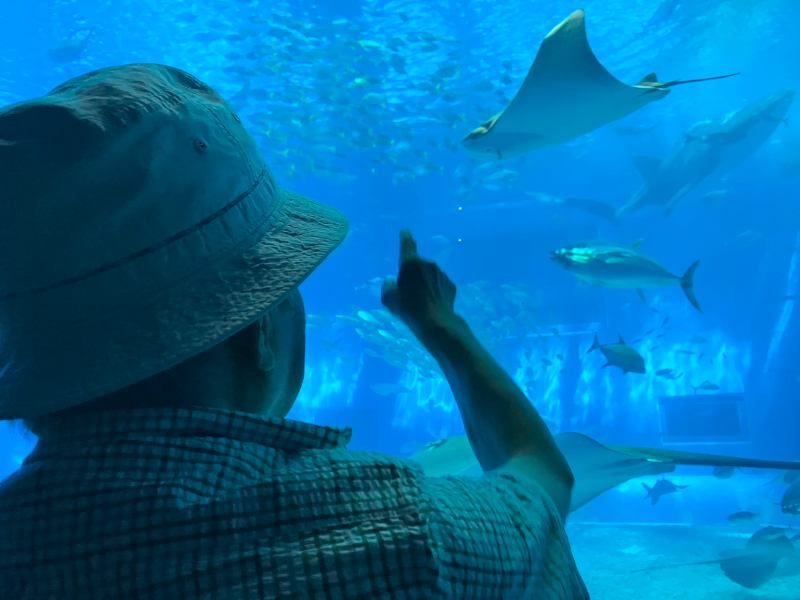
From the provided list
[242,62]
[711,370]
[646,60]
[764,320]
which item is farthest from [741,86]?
[242,62]

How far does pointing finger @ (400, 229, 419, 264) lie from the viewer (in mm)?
1092

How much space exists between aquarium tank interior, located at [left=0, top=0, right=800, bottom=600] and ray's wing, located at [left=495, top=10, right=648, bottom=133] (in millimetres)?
3347

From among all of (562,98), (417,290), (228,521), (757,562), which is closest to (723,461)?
(417,290)

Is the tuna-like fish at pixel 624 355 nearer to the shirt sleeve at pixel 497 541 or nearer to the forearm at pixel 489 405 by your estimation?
the forearm at pixel 489 405

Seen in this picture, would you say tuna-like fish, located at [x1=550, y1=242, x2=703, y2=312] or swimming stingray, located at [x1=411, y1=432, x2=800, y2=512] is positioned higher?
tuna-like fish, located at [x1=550, y1=242, x2=703, y2=312]

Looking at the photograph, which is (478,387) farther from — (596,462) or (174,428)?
(596,462)

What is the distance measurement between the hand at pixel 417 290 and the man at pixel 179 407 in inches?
10.0

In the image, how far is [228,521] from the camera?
567 millimetres

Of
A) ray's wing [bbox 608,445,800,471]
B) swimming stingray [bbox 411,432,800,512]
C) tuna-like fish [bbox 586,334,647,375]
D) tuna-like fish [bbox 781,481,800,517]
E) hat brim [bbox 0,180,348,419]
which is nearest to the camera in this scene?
hat brim [bbox 0,180,348,419]

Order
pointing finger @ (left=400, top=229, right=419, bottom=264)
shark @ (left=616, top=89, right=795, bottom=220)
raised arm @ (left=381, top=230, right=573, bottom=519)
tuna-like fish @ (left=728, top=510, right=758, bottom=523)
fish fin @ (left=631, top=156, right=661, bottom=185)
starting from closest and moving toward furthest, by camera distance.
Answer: raised arm @ (left=381, top=230, right=573, bottom=519)
pointing finger @ (left=400, top=229, right=419, bottom=264)
tuna-like fish @ (left=728, top=510, right=758, bottom=523)
shark @ (left=616, top=89, right=795, bottom=220)
fish fin @ (left=631, top=156, right=661, bottom=185)

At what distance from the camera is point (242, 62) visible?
13977 millimetres

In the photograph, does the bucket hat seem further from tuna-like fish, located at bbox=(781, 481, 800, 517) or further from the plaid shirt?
tuna-like fish, located at bbox=(781, 481, 800, 517)

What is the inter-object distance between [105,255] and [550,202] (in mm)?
18512

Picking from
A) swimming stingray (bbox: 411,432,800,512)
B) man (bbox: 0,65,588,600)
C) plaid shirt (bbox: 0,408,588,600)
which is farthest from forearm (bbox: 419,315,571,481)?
swimming stingray (bbox: 411,432,800,512)
